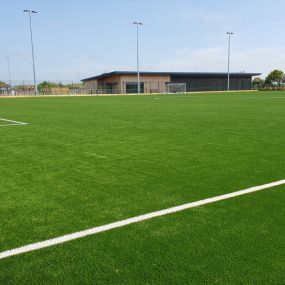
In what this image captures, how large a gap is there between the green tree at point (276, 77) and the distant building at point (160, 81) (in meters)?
4.69

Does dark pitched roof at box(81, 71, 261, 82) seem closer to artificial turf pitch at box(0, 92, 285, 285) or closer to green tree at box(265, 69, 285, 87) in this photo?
green tree at box(265, 69, 285, 87)

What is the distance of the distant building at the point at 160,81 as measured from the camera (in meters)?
73.6

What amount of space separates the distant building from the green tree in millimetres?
4692

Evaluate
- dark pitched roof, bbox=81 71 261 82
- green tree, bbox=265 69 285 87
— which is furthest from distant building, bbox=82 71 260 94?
green tree, bbox=265 69 285 87

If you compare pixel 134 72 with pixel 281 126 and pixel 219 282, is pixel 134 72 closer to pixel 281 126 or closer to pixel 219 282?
pixel 281 126

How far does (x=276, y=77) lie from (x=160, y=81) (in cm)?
3297

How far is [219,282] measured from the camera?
2.47 metres

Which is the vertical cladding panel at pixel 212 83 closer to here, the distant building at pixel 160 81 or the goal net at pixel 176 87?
the distant building at pixel 160 81

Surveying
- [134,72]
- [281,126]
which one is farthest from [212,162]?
[134,72]

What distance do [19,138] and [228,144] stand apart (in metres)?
4.96

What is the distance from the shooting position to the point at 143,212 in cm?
373

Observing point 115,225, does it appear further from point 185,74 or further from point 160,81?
point 185,74

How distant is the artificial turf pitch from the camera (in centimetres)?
263

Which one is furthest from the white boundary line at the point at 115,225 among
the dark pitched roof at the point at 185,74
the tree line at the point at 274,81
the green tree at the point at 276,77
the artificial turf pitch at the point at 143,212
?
the green tree at the point at 276,77
